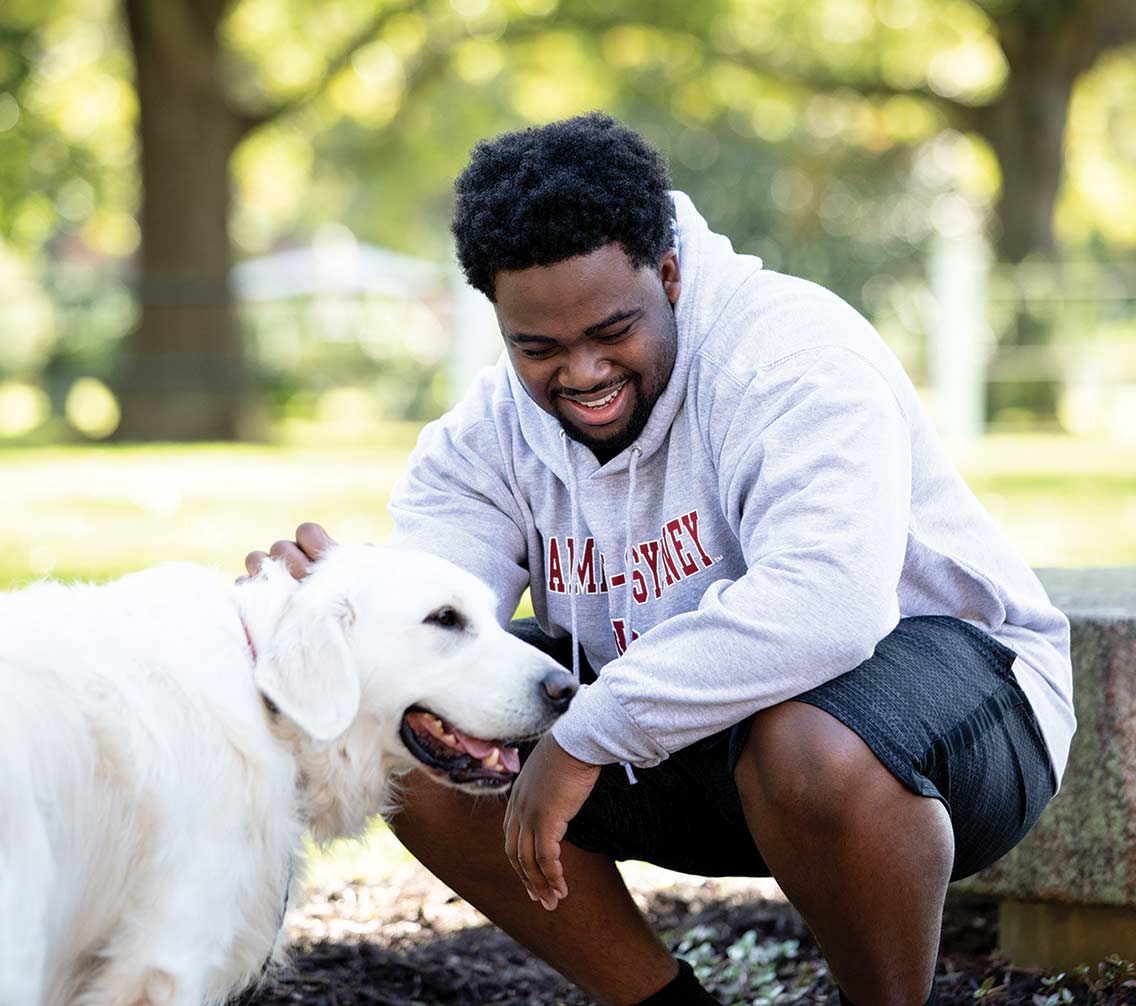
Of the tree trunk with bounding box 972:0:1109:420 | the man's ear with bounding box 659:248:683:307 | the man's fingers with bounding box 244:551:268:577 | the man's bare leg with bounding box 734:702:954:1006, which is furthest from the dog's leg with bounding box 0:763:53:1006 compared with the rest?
the tree trunk with bounding box 972:0:1109:420

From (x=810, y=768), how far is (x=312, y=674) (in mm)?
917

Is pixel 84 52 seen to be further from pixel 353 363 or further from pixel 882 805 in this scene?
pixel 882 805

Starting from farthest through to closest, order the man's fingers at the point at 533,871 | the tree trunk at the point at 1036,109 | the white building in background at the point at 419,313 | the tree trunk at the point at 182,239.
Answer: the tree trunk at the point at 1036,109, the tree trunk at the point at 182,239, the white building in background at the point at 419,313, the man's fingers at the point at 533,871

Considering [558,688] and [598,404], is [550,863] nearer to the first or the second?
[558,688]

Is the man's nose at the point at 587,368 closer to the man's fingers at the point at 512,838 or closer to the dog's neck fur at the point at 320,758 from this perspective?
the dog's neck fur at the point at 320,758

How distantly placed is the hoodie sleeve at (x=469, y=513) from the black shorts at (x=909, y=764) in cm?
52

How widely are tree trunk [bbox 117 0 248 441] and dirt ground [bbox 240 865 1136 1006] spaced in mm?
12686

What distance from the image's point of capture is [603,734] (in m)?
2.58

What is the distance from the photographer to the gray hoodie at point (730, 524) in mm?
2541

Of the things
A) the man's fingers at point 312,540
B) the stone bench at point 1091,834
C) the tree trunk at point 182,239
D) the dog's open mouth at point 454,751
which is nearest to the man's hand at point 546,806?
the dog's open mouth at point 454,751

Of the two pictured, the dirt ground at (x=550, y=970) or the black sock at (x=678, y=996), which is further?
the dirt ground at (x=550, y=970)

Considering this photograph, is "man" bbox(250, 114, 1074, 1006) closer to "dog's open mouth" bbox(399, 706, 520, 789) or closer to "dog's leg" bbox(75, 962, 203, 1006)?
"dog's open mouth" bbox(399, 706, 520, 789)

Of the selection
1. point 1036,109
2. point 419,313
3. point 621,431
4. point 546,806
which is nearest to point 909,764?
point 546,806

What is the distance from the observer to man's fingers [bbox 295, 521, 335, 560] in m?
3.14
